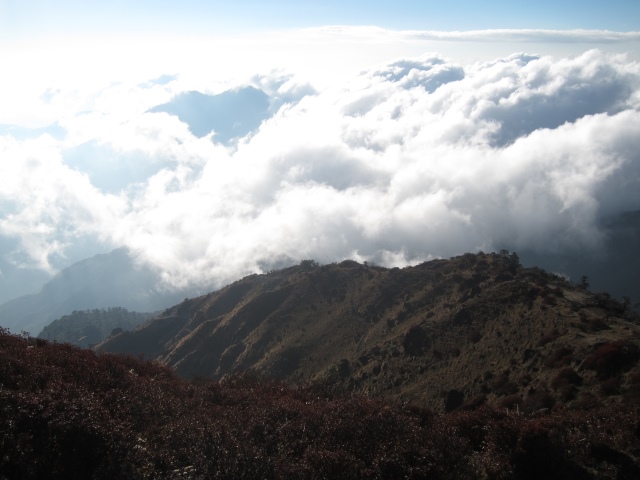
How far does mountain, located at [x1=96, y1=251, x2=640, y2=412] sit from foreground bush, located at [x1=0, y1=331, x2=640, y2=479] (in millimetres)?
13160

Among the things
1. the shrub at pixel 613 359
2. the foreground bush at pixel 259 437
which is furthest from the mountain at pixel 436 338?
the foreground bush at pixel 259 437

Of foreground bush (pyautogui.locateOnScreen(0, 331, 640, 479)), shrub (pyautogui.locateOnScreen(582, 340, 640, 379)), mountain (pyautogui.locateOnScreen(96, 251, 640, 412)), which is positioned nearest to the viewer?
foreground bush (pyautogui.locateOnScreen(0, 331, 640, 479))

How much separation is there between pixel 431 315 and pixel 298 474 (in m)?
58.5

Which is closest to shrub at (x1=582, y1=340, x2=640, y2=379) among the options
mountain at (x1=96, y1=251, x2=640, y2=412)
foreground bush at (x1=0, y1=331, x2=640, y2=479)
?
mountain at (x1=96, y1=251, x2=640, y2=412)

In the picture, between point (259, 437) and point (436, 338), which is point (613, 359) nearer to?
point (259, 437)

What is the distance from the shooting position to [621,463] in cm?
1738

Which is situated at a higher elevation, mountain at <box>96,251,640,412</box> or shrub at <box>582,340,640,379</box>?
shrub at <box>582,340,640,379</box>

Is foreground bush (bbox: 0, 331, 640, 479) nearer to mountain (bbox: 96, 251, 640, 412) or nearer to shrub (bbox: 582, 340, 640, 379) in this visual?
shrub (bbox: 582, 340, 640, 379)

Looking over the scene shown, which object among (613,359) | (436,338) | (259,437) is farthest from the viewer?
(436,338)

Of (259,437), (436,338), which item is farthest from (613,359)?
(436,338)

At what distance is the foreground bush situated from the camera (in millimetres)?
14094

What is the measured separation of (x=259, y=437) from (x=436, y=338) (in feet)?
153

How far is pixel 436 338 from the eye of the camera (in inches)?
2430

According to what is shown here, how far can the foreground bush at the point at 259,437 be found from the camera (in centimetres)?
1409
